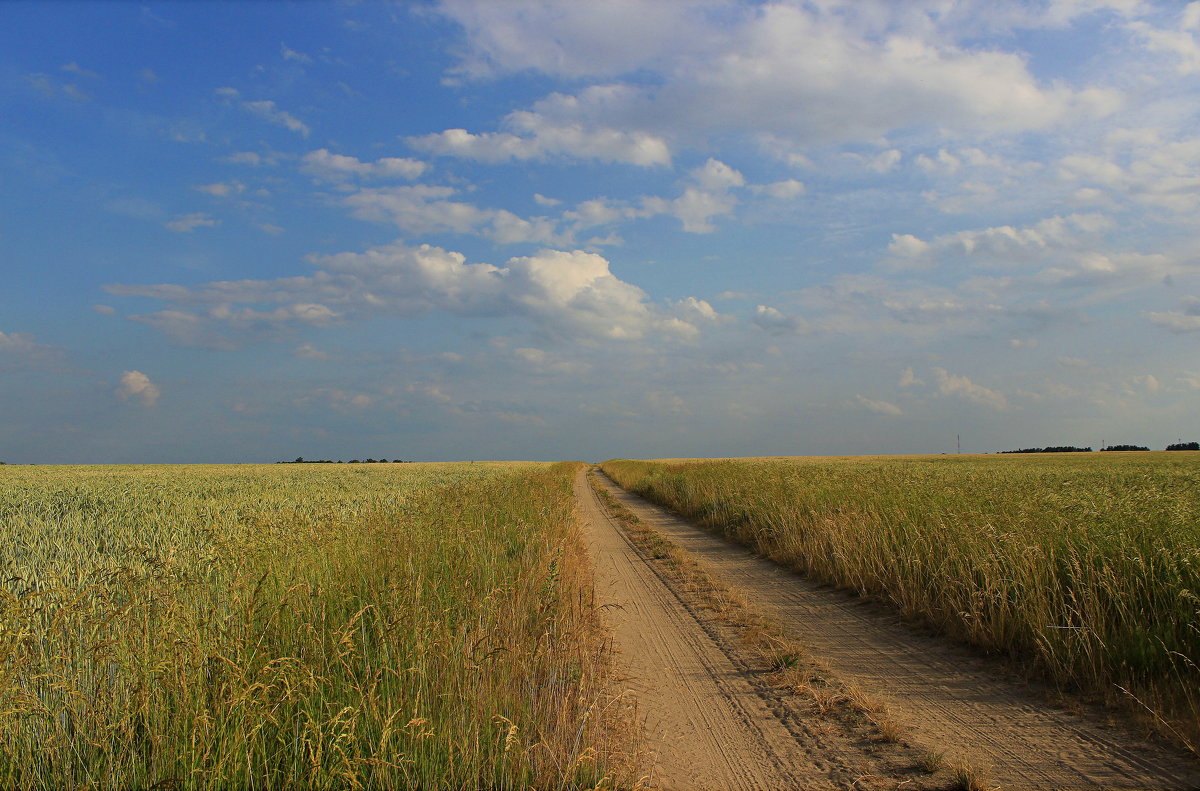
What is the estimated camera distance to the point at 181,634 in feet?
12.7

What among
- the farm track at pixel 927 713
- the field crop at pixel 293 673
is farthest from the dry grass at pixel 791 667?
the field crop at pixel 293 673

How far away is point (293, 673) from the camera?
348cm

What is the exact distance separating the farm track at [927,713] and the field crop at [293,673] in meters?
0.75

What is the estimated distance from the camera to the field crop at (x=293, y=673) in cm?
305

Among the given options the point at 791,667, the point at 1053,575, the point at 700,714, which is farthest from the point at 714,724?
the point at 1053,575

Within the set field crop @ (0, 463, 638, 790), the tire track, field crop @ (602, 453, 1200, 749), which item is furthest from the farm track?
field crop @ (0, 463, 638, 790)

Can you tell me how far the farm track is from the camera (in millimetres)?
3947

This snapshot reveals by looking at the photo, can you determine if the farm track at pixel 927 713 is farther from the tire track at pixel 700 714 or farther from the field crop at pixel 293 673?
the field crop at pixel 293 673

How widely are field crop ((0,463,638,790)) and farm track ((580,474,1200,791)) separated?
29.5 inches

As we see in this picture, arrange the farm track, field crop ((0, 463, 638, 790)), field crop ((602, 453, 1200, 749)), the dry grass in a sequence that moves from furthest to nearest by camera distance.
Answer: field crop ((602, 453, 1200, 749)) < the dry grass < the farm track < field crop ((0, 463, 638, 790))

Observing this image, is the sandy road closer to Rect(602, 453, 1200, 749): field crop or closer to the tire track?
the tire track

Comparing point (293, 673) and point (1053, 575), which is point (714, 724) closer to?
point (293, 673)

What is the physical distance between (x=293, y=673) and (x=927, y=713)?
4719 millimetres

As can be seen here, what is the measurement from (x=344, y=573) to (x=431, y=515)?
9.86ft
